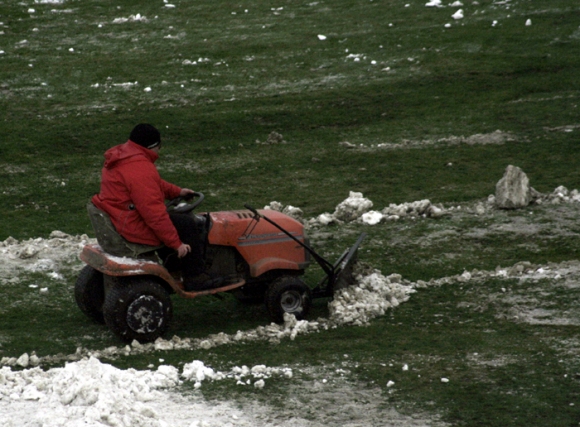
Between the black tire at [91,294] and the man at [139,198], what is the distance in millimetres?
911

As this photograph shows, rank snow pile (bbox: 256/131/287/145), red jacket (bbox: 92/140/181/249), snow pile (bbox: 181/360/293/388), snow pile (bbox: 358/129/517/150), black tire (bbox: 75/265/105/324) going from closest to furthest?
snow pile (bbox: 181/360/293/388)
red jacket (bbox: 92/140/181/249)
black tire (bbox: 75/265/105/324)
snow pile (bbox: 358/129/517/150)
snow pile (bbox: 256/131/287/145)

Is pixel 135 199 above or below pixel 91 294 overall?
above

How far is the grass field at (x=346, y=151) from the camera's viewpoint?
25.0ft

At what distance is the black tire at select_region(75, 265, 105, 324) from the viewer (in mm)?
8789

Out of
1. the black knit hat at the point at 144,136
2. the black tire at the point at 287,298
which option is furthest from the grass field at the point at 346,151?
the black knit hat at the point at 144,136

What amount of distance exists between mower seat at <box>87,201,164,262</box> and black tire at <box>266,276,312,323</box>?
1189mm

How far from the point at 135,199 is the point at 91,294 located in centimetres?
132

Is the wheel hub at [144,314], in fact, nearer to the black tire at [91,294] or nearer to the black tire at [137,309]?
the black tire at [137,309]

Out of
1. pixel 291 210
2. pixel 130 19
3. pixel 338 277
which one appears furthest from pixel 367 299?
pixel 130 19

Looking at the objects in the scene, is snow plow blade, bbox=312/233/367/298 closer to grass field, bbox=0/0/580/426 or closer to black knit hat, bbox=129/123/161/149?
grass field, bbox=0/0/580/426

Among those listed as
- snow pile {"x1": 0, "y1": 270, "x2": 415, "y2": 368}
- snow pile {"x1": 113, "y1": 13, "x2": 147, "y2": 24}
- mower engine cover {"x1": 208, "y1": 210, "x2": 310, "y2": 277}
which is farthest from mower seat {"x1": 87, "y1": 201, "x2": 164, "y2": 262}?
snow pile {"x1": 113, "y1": 13, "x2": 147, "y2": 24}

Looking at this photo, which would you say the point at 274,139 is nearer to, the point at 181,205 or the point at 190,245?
the point at 181,205

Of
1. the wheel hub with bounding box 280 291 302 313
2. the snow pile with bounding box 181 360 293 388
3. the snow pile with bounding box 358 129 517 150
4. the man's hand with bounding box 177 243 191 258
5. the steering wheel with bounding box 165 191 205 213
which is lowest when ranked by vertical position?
the snow pile with bounding box 181 360 293 388

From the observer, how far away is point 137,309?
8078mm
